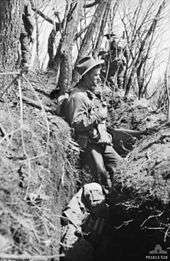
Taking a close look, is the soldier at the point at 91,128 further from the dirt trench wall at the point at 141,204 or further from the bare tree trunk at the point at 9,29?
the bare tree trunk at the point at 9,29

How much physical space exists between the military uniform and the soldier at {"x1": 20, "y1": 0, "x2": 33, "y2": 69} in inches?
75.4

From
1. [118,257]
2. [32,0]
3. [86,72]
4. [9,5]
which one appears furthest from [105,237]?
[32,0]

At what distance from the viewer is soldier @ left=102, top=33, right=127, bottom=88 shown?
809 cm

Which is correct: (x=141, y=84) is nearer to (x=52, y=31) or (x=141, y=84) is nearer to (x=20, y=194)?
(x=52, y=31)

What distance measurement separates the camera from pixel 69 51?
6.39 meters

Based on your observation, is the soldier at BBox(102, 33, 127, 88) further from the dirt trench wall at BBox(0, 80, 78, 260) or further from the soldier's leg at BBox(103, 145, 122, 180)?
the dirt trench wall at BBox(0, 80, 78, 260)

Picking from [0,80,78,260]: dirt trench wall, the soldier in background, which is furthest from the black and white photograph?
the soldier in background

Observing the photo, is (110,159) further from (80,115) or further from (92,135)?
(80,115)

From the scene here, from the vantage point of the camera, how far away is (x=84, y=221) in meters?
4.46

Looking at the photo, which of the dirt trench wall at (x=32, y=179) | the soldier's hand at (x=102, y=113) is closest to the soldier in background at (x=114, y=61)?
the soldier's hand at (x=102, y=113)

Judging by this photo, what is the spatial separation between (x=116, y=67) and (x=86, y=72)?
10.1 feet

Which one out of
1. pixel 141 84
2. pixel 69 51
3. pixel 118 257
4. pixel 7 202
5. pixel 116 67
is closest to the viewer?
pixel 7 202

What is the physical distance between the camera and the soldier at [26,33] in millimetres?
6562

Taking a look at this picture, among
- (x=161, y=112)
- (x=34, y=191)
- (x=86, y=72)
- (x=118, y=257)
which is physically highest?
(x=86, y=72)
